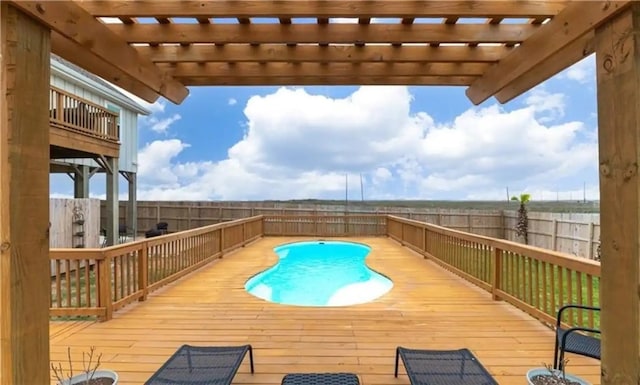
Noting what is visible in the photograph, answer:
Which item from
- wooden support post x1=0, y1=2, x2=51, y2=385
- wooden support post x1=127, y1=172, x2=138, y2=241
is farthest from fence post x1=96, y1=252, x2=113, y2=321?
wooden support post x1=127, y1=172, x2=138, y2=241

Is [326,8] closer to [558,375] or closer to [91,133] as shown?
[558,375]

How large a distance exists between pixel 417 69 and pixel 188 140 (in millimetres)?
16148

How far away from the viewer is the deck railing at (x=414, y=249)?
12.4 ft

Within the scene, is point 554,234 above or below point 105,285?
below

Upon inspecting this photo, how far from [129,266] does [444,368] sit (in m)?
3.81

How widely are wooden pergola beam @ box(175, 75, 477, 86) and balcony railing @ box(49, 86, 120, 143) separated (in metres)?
6.35

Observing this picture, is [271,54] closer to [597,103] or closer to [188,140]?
[597,103]

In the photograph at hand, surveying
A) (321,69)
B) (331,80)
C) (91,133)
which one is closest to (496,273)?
(331,80)

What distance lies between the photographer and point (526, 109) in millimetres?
9766

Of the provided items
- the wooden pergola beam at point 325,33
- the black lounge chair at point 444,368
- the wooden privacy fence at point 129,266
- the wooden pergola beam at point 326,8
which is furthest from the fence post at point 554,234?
the wooden pergola beam at point 326,8

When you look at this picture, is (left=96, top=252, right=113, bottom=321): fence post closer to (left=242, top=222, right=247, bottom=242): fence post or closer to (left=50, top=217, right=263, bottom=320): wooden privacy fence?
(left=50, top=217, right=263, bottom=320): wooden privacy fence

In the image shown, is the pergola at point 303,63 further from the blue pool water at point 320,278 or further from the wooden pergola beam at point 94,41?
the blue pool water at point 320,278

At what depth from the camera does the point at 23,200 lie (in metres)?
1.52

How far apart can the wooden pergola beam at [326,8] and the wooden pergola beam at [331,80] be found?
3.12ft
